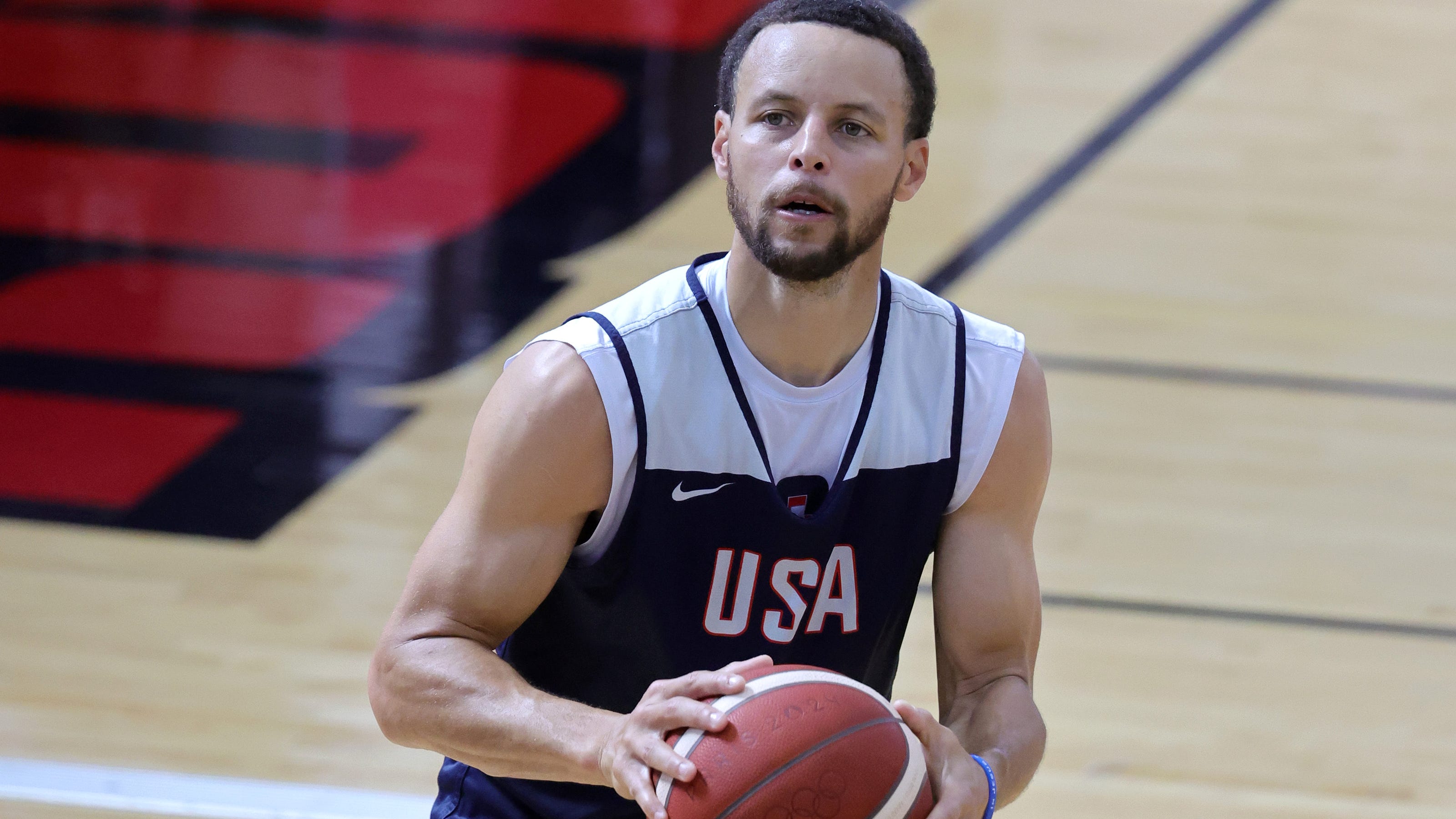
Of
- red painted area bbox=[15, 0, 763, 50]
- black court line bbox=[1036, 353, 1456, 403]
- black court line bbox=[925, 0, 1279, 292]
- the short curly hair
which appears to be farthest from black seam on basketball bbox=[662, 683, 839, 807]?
red painted area bbox=[15, 0, 763, 50]

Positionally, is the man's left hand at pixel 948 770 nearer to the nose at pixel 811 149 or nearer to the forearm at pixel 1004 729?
the forearm at pixel 1004 729

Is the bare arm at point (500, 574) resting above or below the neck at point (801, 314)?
below

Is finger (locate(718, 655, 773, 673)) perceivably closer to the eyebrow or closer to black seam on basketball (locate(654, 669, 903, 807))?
black seam on basketball (locate(654, 669, 903, 807))

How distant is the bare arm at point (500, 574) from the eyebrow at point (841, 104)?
0.43 metres

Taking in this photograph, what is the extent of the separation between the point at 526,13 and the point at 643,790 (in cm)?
608

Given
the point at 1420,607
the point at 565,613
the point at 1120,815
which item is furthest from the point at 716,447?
the point at 1420,607

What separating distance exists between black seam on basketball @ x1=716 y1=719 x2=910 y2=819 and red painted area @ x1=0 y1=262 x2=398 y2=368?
3.54 metres

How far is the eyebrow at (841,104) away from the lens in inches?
87.4

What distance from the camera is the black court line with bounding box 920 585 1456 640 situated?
4.29 m

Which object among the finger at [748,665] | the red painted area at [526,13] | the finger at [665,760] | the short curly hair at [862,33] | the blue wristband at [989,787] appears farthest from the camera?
the red painted area at [526,13]

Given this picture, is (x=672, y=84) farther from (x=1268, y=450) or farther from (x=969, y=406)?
(x=969, y=406)

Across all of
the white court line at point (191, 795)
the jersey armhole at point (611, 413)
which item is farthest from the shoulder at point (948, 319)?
the white court line at point (191, 795)

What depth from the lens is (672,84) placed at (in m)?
6.96

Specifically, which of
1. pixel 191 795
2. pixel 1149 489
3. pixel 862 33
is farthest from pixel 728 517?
pixel 1149 489
